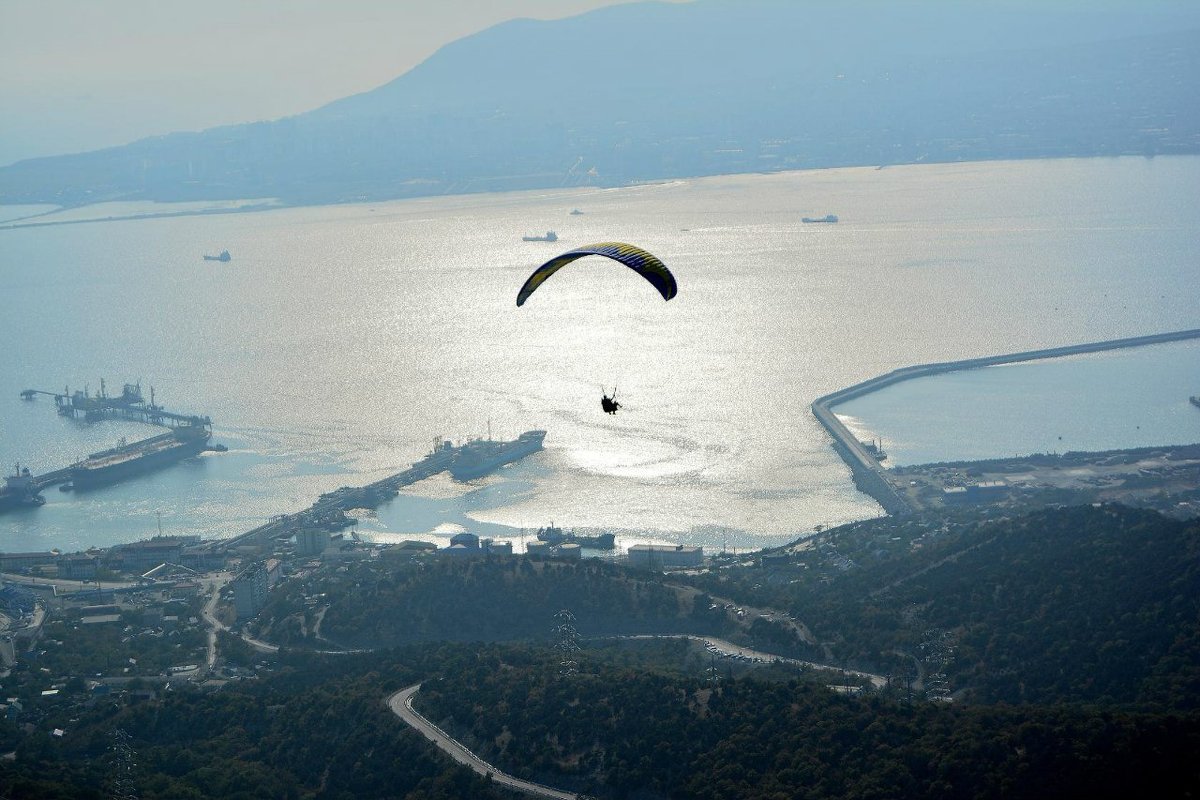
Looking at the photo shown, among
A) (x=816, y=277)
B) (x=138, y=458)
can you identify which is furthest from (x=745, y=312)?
(x=138, y=458)

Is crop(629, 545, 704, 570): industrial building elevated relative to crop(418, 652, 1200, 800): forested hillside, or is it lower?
lower

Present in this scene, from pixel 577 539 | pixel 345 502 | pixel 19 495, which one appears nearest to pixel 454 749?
pixel 577 539

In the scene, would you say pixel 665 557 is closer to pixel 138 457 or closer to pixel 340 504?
pixel 340 504

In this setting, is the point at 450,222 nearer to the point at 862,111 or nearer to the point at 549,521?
the point at 862,111

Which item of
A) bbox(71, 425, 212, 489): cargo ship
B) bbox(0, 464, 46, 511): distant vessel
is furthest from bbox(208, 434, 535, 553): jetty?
bbox(0, 464, 46, 511): distant vessel

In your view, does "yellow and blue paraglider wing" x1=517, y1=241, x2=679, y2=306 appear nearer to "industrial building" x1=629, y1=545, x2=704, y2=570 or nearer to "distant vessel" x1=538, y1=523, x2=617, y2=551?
"industrial building" x1=629, y1=545, x2=704, y2=570

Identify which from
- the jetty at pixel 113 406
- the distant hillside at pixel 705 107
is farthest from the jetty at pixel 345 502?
the distant hillside at pixel 705 107
